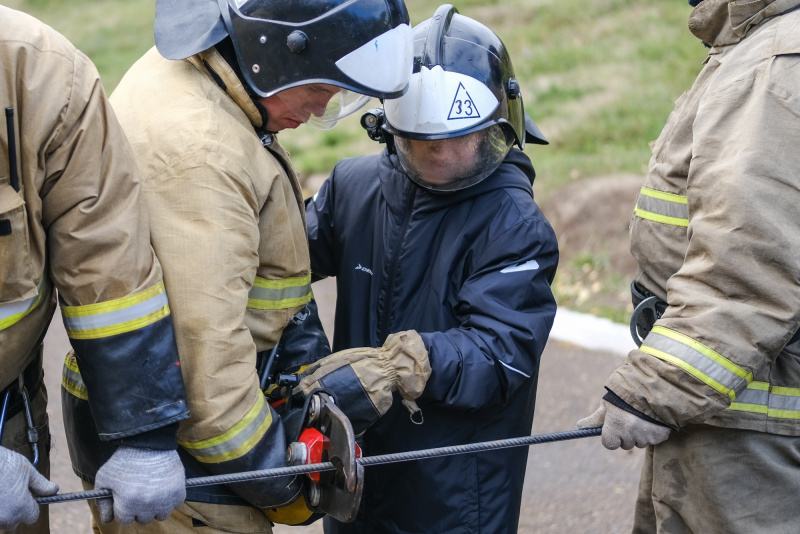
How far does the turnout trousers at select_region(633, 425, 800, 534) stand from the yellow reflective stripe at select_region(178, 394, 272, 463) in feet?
3.98

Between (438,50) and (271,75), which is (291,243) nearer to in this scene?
(271,75)

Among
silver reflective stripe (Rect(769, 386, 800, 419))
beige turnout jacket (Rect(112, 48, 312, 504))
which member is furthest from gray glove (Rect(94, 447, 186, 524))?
silver reflective stripe (Rect(769, 386, 800, 419))

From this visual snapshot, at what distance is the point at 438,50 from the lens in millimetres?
2607

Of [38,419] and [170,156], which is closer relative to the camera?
[170,156]

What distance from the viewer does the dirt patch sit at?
5.80 meters

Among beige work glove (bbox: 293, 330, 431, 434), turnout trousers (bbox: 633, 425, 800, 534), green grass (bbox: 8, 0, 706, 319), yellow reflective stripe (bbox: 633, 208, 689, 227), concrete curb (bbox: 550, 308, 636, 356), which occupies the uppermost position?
yellow reflective stripe (bbox: 633, 208, 689, 227)

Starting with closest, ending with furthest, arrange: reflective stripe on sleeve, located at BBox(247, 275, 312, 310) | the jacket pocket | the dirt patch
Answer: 1. the jacket pocket
2. reflective stripe on sleeve, located at BBox(247, 275, 312, 310)
3. the dirt patch

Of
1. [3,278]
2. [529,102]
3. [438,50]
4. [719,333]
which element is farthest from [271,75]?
[529,102]

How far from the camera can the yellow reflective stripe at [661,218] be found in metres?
2.52

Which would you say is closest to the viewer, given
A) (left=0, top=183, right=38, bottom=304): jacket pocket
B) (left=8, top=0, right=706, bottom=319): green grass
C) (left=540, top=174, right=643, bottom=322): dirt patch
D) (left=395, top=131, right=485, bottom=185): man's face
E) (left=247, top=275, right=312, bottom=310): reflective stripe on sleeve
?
(left=0, top=183, right=38, bottom=304): jacket pocket

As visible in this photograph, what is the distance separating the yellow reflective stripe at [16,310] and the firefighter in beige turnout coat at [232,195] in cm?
31

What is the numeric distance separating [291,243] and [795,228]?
126 cm

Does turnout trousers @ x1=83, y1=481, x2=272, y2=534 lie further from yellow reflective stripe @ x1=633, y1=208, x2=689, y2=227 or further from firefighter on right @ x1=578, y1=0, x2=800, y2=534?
yellow reflective stripe @ x1=633, y1=208, x2=689, y2=227

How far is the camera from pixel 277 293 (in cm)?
239
